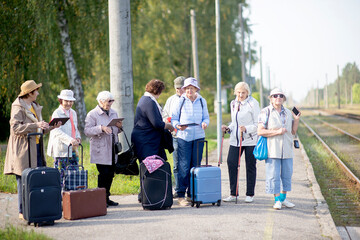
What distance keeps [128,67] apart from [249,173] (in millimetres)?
4022

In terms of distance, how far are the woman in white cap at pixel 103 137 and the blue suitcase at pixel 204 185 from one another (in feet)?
4.39

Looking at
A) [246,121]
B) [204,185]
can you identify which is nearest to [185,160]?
[204,185]

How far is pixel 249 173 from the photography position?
8.12 meters

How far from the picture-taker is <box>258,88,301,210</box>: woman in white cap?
7.47 meters

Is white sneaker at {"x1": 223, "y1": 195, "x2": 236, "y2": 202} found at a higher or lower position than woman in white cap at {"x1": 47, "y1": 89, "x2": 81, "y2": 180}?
lower

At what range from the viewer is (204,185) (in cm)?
761

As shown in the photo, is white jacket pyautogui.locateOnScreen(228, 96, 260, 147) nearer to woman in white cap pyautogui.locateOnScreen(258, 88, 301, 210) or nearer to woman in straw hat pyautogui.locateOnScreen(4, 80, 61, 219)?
woman in white cap pyautogui.locateOnScreen(258, 88, 301, 210)

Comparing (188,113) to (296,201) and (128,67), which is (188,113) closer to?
(296,201)

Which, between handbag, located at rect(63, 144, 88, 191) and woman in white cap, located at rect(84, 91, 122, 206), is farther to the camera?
woman in white cap, located at rect(84, 91, 122, 206)

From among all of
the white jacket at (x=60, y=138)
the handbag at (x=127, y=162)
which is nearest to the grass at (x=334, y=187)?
the handbag at (x=127, y=162)

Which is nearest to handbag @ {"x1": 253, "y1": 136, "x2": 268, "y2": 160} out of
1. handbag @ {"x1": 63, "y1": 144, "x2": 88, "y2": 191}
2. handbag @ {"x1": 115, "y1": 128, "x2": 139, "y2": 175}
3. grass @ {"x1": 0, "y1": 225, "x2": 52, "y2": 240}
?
handbag @ {"x1": 115, "y1": 128, "x2": 139, "y2": 175}

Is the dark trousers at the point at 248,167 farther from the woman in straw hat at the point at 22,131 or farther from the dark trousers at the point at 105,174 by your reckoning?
the woman in straw hat at the point at 22,131

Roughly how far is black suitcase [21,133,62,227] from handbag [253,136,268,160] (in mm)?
3076

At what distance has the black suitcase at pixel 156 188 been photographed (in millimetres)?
7434
